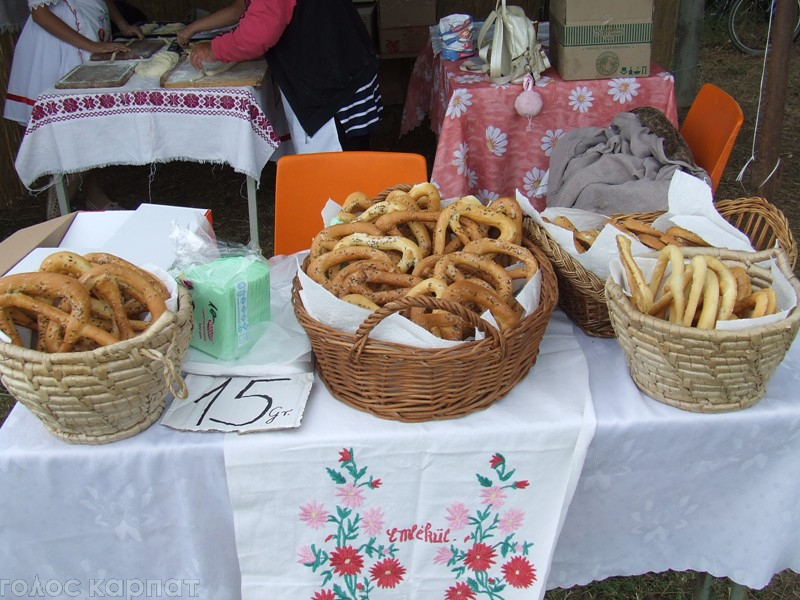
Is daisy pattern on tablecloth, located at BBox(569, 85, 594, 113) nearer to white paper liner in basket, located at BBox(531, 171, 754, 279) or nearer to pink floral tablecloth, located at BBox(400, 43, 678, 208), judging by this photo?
pink floral tablecloth, located at BBox(400, 43, 678, 208)

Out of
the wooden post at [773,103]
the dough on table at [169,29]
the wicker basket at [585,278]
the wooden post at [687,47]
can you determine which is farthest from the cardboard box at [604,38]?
the wooden post at [687,47]

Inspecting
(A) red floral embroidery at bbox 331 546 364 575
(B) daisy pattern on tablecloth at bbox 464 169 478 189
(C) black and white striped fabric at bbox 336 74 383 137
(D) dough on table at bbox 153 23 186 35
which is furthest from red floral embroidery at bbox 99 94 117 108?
(A) red floral embroidery at bbox 331 546 364 575

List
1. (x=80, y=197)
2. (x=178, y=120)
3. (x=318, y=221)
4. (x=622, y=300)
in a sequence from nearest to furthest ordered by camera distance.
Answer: (x=622, y=300) < (x=318, y=221) < (x=178, y=120) < (x=80, y=197)

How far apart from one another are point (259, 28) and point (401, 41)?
2.58 m

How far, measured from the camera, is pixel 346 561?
4.62ft

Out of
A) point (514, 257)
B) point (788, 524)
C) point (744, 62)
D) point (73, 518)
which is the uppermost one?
point (514, 257)

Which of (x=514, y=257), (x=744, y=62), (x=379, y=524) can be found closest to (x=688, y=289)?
(x=514, y=257)

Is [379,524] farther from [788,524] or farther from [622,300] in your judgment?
[788,524]

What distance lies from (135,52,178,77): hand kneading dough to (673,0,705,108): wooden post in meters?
3.80

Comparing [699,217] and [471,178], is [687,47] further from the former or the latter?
[699,217]

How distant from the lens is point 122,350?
45.6 inches

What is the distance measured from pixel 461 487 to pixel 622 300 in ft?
1.48

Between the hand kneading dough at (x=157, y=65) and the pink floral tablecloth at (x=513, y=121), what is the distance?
1334mm

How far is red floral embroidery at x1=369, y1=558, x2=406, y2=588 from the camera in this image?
1425mm
